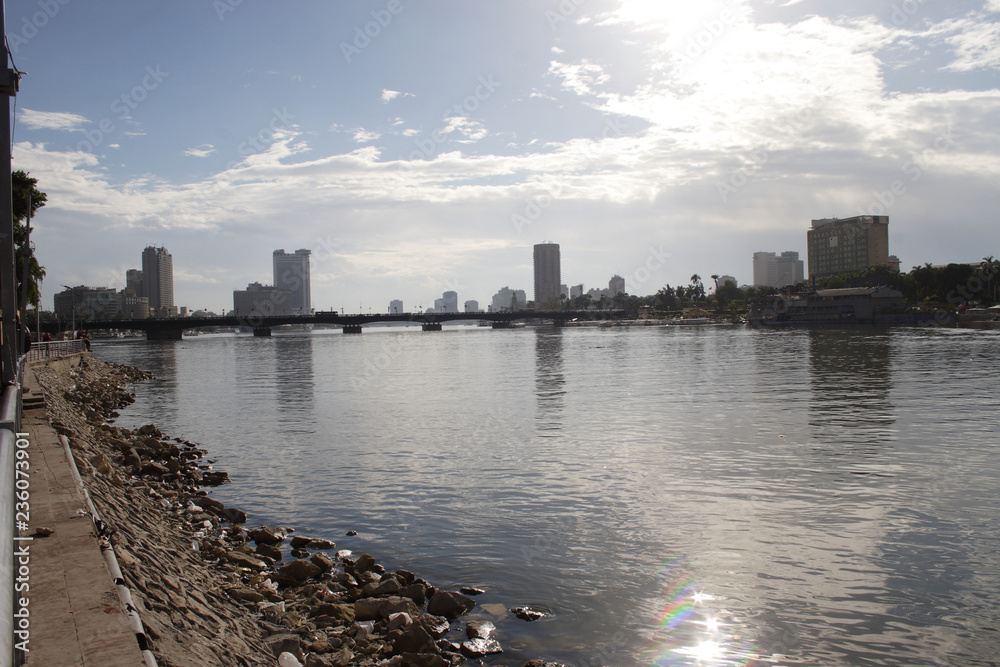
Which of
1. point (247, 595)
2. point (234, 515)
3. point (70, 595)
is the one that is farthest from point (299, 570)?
point (70, 595)

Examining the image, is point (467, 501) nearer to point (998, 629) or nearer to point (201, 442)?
point (998, 629)

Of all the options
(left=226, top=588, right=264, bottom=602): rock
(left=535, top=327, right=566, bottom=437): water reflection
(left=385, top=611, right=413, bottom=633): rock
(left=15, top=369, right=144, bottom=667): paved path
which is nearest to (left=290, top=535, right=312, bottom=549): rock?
(left=226, top=588, right=264, bottom=602): rock

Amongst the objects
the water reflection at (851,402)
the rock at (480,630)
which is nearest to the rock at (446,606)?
the rock at (480,630)

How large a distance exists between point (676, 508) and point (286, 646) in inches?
380

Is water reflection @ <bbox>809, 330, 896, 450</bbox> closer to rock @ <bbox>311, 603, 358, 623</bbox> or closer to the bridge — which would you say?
rock @ <bbox>311, 603, 358, 623</bbox>

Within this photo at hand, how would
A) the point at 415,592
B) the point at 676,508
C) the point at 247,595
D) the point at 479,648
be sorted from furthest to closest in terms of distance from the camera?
the point at 676,508
the point at 415,592
the point at 247,595
the point at 479,648

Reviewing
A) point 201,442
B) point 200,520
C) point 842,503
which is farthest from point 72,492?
point 201,442

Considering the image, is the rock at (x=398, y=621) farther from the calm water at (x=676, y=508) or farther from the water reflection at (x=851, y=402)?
the water reflection at (x=851, y=402)

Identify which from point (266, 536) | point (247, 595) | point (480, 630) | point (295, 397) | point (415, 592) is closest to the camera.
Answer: point (480, 630)

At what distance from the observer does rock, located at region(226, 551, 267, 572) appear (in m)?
12.1

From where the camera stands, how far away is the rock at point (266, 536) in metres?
13.8

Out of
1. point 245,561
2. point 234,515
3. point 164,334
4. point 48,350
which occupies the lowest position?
point 234,515

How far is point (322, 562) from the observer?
12.0 metres

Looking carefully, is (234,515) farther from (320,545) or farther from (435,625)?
(435,625)
